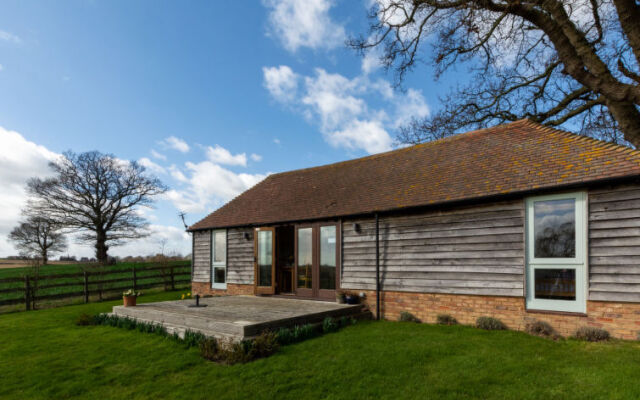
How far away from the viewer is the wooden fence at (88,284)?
12.8 m

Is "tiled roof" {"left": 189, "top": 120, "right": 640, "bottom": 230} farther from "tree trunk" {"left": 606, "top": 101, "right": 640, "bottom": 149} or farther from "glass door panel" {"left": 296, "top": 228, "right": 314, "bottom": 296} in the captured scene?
"tree trunk" {"left": 606, "top": 101, "right": 640, "bottom": 149}

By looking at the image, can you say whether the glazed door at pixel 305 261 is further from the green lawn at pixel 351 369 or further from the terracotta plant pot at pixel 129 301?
the terracotta plant pot at pixel 129 301

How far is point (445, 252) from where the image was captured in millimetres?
8461

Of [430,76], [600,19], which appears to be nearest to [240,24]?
[430,76]

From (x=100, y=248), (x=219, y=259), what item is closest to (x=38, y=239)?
(x=100, y=248)

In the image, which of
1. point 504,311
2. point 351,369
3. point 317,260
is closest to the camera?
point 351,369

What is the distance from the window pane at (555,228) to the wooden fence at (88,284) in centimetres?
1506

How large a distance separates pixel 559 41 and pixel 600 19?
3.20 m

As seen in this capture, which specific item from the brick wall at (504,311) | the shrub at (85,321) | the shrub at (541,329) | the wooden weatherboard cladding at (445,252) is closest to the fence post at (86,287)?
→ the shrub at (85,321)

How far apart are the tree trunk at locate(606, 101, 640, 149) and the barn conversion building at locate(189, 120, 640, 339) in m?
2.30

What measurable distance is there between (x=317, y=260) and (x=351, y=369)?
17.9ft

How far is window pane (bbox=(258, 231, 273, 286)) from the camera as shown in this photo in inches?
478

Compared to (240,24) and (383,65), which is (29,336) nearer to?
(240,24)

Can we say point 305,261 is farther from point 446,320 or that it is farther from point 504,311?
point 504,311
